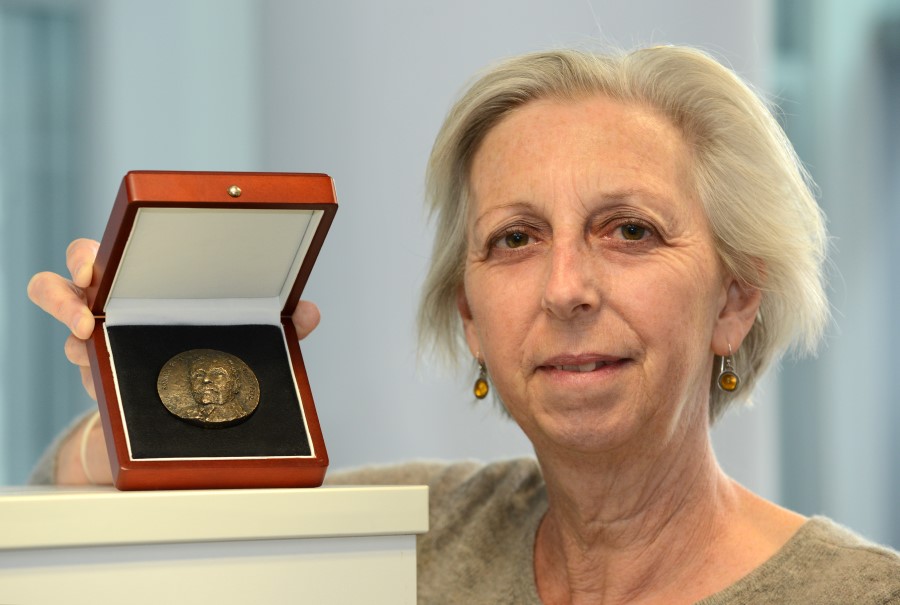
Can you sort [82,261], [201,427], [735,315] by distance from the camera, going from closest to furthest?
1. [201,427]
2. [82,261]
3. [735,315]

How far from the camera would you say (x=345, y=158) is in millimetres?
2801

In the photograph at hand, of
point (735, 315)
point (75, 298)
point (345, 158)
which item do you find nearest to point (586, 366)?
point (735, 315)

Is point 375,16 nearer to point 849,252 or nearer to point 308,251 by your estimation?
point 849,252

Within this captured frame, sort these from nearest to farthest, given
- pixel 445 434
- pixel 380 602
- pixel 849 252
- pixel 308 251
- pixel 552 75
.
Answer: pixel 380 602 < pixel 308 251 < pixel 552 75 < pixel 445 434 < pixel 849 252

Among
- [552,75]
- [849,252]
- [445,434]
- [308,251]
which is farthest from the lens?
[849,252]

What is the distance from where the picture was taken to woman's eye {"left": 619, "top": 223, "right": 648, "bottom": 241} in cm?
124

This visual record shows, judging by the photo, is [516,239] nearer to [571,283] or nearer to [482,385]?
[571,283]

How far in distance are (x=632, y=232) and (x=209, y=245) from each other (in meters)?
0.49

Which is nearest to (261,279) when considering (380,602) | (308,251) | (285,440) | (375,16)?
(308,251)

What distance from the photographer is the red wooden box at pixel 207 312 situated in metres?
0.95

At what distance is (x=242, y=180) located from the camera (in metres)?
0.97

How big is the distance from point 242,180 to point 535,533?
30.1 inches

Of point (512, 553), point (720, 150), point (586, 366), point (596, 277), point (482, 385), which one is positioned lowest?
point (512, 553)

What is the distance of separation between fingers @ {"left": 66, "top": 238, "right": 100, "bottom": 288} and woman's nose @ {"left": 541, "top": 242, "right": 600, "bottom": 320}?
0.47 metres
